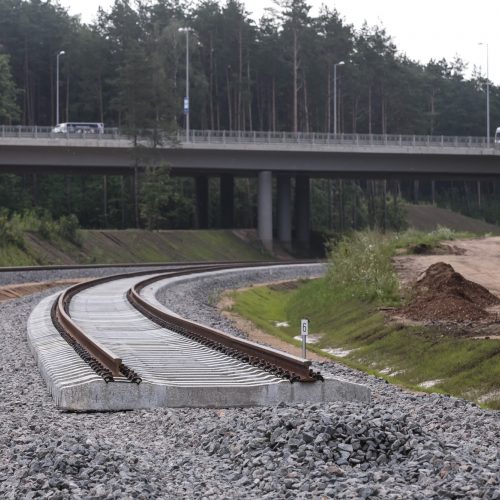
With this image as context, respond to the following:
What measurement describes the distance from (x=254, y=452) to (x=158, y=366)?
6562mm

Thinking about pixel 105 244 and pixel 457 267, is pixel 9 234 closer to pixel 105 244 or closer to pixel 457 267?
pixel 105 244

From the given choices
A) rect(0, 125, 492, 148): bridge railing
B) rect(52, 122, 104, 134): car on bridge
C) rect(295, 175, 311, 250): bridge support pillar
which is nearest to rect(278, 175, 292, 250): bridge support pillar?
rect(295, 175, 311, 250): bridge support pillar

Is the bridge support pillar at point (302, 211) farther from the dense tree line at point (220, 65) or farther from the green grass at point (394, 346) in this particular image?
the green grass at point (394, 346)

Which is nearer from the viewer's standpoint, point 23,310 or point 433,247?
point 23,310

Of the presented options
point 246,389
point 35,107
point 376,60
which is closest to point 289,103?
point 376,60

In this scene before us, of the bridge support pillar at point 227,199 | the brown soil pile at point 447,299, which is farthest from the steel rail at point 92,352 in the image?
the bridge support pillar at point 227,199

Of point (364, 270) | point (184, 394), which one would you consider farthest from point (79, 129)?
point (184, 394)

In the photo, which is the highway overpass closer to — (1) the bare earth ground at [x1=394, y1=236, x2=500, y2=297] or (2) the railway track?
(1) the bare earth ground at [x1=394, y1=236, x2=500, y2=297]

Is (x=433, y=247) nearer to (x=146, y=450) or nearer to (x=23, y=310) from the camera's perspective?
(x=23, y=310)

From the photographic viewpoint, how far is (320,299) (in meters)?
36.0

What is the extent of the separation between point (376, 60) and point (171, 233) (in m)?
50.8

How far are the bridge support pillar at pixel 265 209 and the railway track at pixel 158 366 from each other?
56.6 metres

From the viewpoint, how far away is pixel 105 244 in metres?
71.8

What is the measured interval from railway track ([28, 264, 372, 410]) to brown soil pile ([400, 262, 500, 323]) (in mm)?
5631
